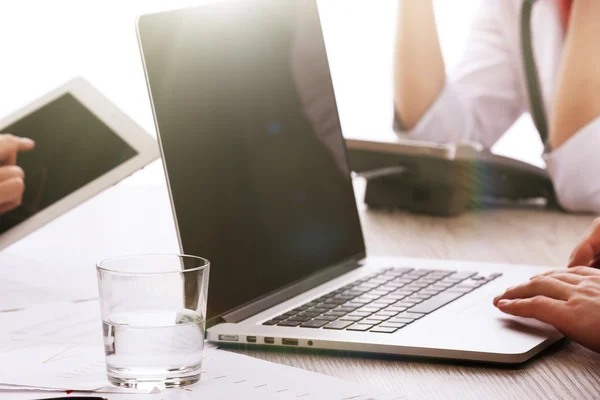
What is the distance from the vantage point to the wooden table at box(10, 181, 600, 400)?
2.25 ft

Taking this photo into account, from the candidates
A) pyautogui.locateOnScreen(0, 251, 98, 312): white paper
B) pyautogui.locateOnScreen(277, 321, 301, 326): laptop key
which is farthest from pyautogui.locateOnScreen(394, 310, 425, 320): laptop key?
pyautogui.locateOnScreen(0, 251, 98, 312): white paper

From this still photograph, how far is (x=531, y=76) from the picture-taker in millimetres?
1817

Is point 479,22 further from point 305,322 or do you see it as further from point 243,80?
point 305,322

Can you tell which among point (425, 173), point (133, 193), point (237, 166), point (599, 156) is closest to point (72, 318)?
point (237, 166)

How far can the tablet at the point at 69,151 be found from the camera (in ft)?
3.76

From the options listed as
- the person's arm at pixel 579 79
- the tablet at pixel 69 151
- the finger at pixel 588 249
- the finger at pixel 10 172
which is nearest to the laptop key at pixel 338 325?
the finger at pixel 588 249

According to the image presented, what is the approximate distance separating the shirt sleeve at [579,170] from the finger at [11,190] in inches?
38.4

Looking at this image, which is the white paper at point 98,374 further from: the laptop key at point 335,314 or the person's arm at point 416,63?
the person's arm at point 416,63

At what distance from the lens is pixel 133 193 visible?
1783 mm

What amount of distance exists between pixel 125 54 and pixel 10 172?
6.24ft

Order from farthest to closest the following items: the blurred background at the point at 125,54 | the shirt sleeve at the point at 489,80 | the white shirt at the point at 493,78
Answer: the blurred background at the point at 125,54
the shirt sleeve at the point at 489,80
the white shirt at the point at 493,78

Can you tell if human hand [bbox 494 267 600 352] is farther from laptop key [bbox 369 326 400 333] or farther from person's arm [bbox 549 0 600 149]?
person's arm [bbox 549 0 600 149]

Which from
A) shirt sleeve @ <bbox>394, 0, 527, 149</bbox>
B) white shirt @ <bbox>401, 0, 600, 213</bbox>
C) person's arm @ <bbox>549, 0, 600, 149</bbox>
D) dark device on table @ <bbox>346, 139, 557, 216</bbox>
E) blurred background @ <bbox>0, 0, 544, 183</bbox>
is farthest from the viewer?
blurred background @ <bbox>0, 0, 544, 183</bbox>

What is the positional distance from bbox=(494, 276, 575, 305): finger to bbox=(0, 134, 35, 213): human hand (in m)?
0.66
